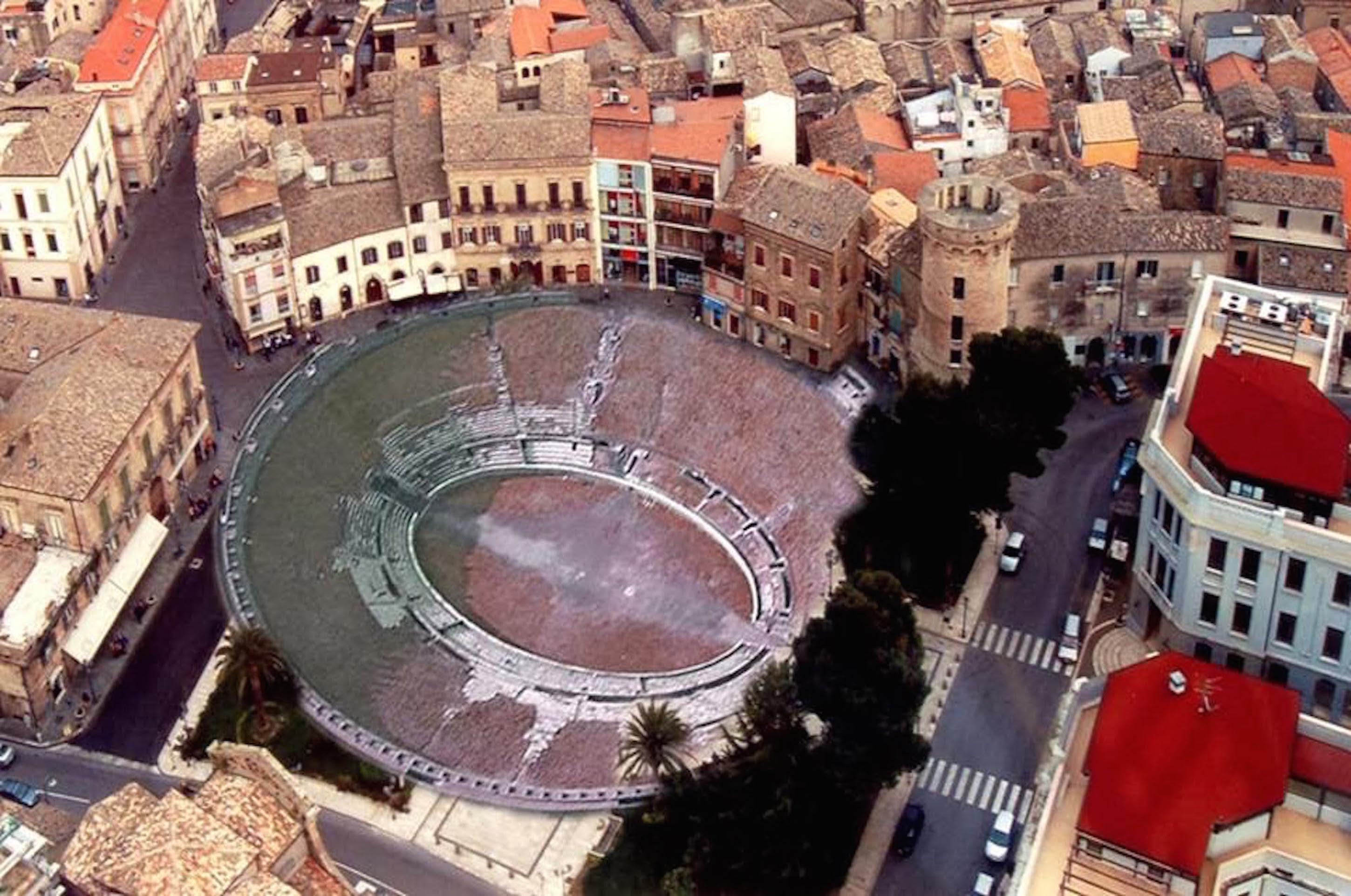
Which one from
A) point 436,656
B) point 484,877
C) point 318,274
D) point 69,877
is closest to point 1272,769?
point 484,877

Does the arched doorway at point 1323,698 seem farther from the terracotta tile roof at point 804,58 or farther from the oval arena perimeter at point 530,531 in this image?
the terracotta tile roof at point 804,58

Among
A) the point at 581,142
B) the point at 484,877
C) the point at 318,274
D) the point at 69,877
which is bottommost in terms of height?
the point at 484,877

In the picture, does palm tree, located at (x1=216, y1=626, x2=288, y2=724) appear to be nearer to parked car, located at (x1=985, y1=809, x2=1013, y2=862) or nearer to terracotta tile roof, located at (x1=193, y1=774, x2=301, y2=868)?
terracotta tile roof, located at (x1=193, y1=774, x2=301, y2=868)

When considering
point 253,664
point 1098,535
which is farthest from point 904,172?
point 253,664

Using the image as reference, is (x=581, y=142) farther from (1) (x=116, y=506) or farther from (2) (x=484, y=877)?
(2) (x=484, y=877)

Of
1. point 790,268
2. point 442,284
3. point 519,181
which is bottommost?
point 442,284

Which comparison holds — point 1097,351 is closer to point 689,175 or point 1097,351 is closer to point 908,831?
point 689,175

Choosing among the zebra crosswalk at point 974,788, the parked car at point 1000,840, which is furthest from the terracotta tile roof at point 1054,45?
the parked car at point 1000,840
